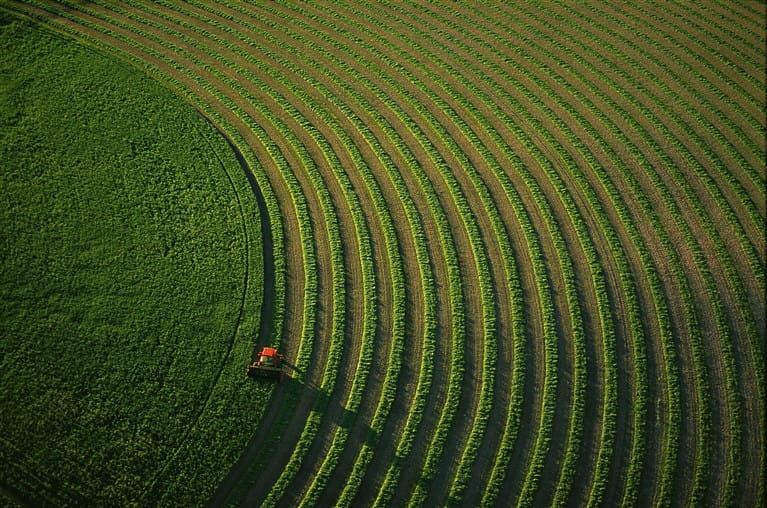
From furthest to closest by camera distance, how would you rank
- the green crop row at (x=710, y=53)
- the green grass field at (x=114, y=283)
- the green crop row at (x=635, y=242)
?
the green crop row at (x=710, y=53), the green crop row at (x=635, y=242), the green grass field at (x=114, y=283)

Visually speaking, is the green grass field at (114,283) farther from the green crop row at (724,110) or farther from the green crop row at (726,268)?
the green crop row at (724,110)

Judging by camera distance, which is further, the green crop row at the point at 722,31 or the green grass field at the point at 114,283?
the green crop row at the point at 722,31

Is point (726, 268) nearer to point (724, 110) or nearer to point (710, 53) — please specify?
point (724, 110)


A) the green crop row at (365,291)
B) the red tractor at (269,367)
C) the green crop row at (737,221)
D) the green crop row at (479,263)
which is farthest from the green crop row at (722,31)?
the red tractor at (269,367)

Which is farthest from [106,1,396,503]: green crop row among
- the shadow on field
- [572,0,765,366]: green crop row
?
[572,0,765,366]: green crop row

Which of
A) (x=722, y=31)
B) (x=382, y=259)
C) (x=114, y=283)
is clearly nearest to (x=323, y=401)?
(x=382, y=259)

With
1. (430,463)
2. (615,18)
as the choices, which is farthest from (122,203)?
(615,18)
